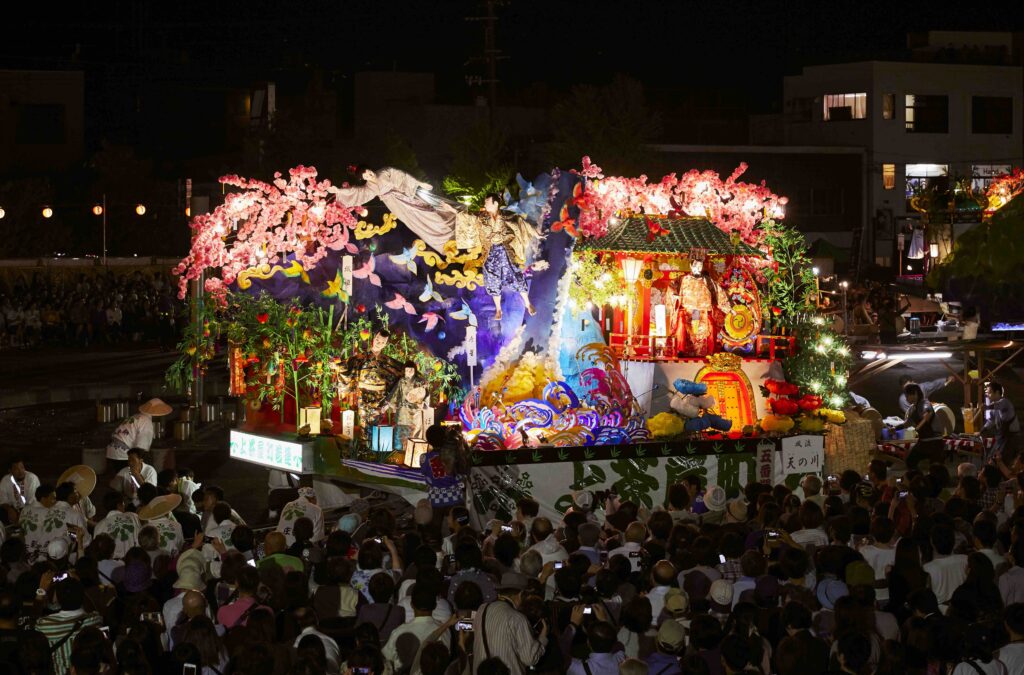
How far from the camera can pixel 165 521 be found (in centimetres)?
1179

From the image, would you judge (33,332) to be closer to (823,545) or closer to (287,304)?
(287,304)

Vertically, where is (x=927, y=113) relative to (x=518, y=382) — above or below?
above

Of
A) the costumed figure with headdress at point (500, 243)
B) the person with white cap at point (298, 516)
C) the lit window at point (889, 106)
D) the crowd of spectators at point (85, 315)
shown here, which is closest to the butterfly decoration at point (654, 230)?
the costumed figure with headdress at point (500, 243)

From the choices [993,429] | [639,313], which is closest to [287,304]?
[639,313]

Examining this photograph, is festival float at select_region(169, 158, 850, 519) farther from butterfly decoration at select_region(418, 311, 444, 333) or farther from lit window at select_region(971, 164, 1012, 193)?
lit window at select_region(971, 164, 1012, 193)

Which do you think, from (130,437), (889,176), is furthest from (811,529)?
(889,176)

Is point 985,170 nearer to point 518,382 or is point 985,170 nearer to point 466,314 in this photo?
point 466,314

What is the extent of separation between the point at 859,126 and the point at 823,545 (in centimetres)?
4781

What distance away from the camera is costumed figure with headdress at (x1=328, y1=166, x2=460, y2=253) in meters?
19.7

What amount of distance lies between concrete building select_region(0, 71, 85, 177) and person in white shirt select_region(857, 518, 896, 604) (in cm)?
5277

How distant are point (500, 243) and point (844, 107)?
134 feet

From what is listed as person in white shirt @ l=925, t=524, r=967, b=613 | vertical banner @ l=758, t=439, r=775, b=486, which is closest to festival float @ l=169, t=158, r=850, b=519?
vertical banner @ l=758, t=439, r=775, b=486

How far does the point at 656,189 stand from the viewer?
20.5m

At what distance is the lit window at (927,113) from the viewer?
57.2 m
